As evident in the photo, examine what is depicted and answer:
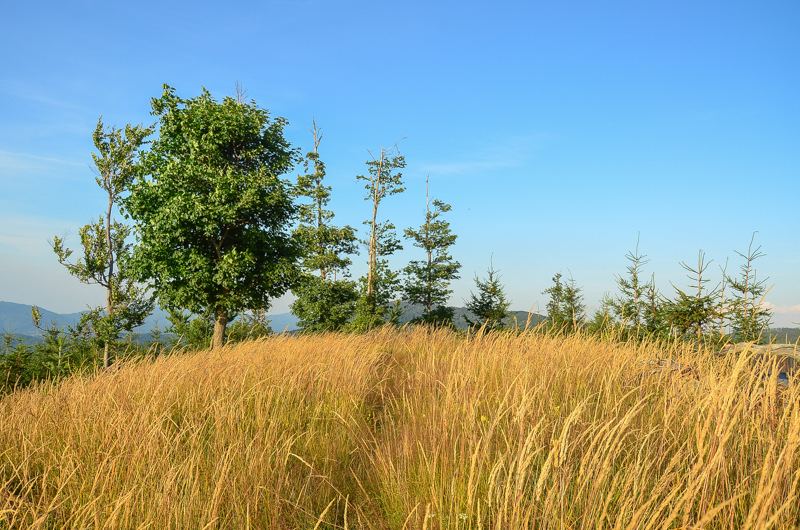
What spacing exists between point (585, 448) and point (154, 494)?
2808 mm

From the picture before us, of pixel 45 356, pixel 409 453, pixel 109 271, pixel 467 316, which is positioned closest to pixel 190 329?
pixel 109 271

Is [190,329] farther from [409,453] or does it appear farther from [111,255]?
[409,453]

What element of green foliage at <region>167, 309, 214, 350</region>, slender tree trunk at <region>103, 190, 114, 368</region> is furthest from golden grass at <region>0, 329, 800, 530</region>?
green foliage at <region>167, 309, 214, 350</region>

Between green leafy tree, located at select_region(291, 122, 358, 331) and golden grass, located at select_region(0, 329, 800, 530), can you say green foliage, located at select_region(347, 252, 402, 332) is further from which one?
golden grass, located at select_region(0, 329, 800, 530)

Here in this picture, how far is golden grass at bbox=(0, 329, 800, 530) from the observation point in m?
2.05

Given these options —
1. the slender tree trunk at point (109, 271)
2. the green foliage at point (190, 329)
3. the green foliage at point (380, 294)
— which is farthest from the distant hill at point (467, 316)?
the slender tree trunk at point (109, 271)

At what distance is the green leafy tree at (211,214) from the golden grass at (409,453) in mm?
8555

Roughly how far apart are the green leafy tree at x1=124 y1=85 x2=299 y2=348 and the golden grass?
28.1ft

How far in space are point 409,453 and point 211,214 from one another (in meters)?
12.2

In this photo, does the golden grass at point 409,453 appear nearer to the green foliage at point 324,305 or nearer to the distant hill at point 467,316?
the distant hill at point 467,316

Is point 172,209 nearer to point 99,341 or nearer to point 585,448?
point 99,341

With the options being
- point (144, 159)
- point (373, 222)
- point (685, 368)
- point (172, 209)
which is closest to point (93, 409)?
point (685, 368)

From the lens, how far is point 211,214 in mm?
13203

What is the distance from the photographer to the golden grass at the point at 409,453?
2.05 meters
